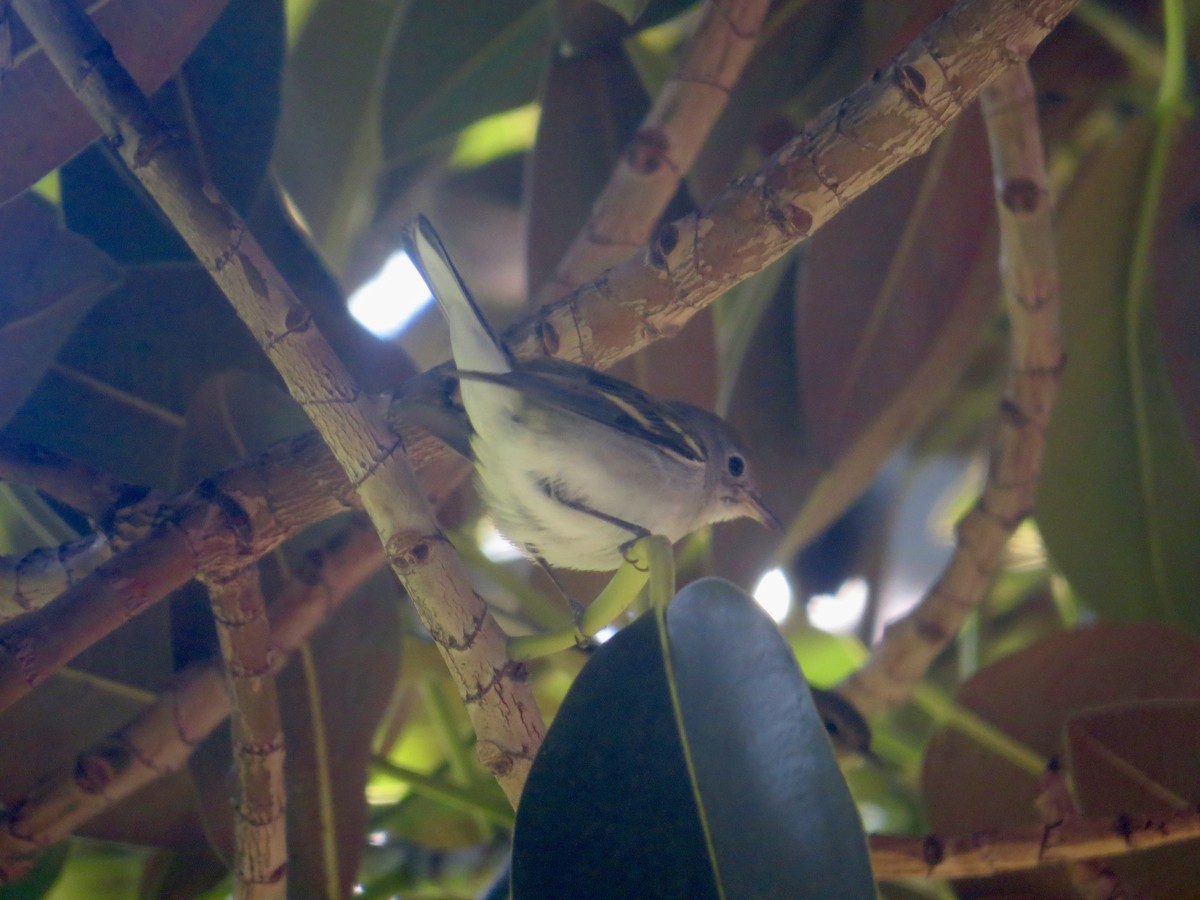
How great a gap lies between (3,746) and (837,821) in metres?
1.55

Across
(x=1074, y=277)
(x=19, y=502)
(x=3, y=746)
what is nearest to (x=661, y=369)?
(x=1074, y=277)

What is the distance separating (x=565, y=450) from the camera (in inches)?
73.4

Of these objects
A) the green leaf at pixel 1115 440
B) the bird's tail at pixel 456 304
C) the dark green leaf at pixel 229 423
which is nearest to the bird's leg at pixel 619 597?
the bird's tail at pixel 456 304

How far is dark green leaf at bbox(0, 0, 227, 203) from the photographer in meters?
1.42

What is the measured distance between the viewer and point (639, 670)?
3.67 feet

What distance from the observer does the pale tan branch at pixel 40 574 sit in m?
1.36

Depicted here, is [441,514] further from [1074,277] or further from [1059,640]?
[1074,277]

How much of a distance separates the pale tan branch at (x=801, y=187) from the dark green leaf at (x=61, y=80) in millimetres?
710

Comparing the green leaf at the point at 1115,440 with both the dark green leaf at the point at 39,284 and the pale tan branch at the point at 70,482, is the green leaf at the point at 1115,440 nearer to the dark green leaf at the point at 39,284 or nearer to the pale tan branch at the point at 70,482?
the pale tan branch at the point at 70,482

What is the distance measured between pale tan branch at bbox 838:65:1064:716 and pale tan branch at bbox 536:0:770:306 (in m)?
0.50

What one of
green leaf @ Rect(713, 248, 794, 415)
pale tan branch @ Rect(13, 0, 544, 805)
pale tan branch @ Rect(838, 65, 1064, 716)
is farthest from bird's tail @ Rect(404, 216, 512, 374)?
pale tan branch @ Rect(838, 65, 1064, 716)

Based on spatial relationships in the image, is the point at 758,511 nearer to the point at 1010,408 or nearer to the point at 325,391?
the point at 1010,408

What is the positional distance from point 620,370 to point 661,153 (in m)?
0.56

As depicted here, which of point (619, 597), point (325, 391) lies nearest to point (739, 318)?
point (619, 597)
